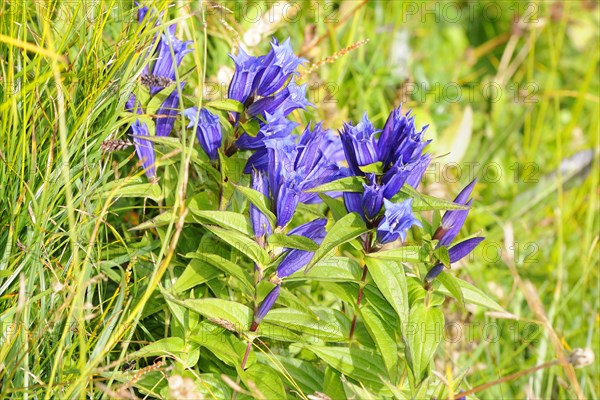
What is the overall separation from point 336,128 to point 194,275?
108 cm

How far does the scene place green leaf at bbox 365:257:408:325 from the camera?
1.46 metres

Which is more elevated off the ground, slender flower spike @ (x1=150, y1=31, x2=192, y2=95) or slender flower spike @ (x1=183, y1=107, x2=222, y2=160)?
slender flower spike @ (x1=150, y1=31, x2=192, y2=95)

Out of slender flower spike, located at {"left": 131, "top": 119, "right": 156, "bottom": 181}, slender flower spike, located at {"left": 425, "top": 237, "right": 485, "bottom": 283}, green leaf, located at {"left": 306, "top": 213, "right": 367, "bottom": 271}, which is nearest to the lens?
green leaf, located at {"left": 306, "top": 213, "right": 367, "bottom": 271}

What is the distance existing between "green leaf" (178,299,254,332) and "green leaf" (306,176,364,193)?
336mm

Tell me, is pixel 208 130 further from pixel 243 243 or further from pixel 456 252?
pixel 456 252

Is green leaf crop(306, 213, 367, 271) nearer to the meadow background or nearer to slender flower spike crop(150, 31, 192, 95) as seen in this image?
the meadow background

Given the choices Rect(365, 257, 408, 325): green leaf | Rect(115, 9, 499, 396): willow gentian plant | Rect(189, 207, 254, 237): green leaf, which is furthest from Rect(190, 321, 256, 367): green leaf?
Rect(365, 257, 408, 325): green leaf

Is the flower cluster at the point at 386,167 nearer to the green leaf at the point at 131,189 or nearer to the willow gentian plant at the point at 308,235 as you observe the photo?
the willow gentian plant at the point at 308,235

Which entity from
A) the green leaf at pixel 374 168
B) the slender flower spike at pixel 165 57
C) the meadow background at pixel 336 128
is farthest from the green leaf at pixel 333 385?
the slender flower spike at pixel 165 57

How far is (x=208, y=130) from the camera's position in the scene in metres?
1.65

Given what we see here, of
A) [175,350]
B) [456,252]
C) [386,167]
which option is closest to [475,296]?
[456,252]

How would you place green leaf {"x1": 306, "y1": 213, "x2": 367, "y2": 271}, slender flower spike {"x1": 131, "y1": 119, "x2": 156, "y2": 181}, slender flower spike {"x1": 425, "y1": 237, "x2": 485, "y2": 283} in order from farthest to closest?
slender flower spike {"x1": 131, "y1": 119, "x2": 156, "y2": 181} < slender flower spike {"x1": 425, "y1": 237, "x2": 485, "y2": 283} < green leaf {"x1": 306, "y1": 213, "x2": 367, "y2": 271}

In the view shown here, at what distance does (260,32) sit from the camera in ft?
8.12

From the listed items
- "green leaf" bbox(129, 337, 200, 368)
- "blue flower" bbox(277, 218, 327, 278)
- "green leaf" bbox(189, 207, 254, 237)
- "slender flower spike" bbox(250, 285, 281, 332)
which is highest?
"green leaf" bbox(189, 207, 254, 237)
